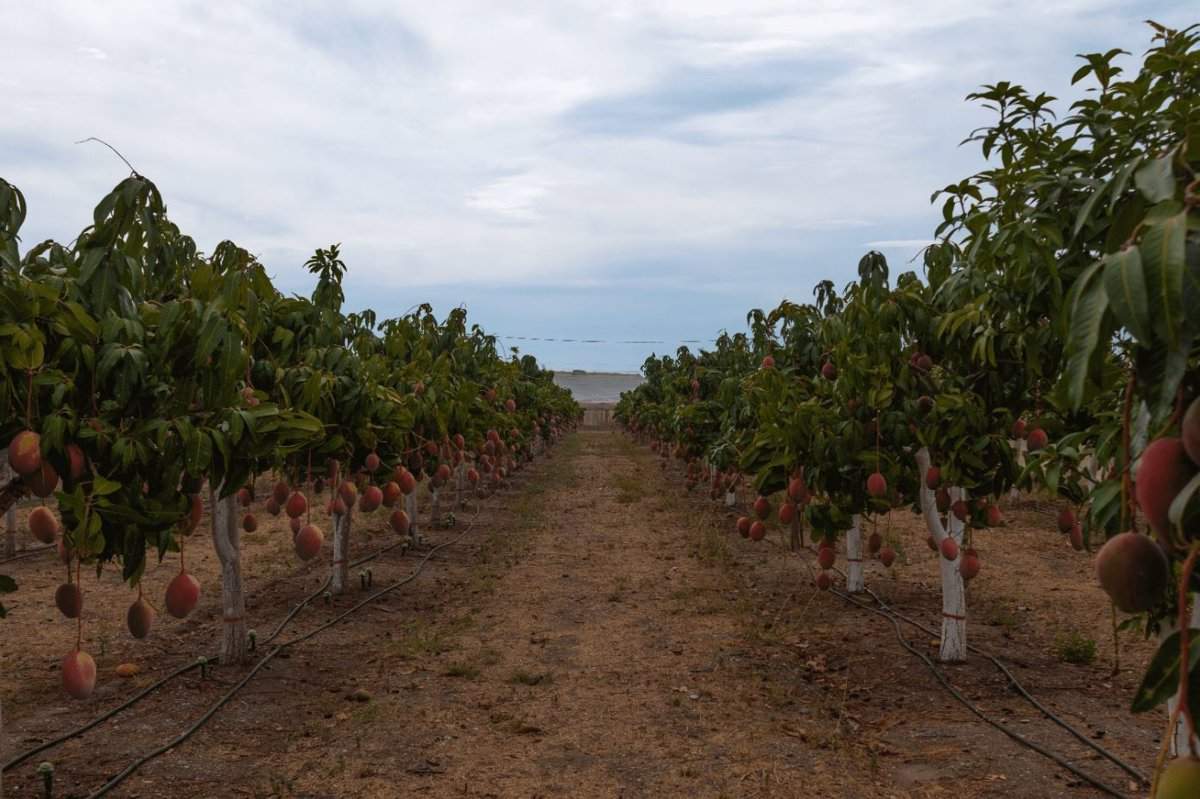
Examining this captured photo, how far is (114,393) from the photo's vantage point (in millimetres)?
3463

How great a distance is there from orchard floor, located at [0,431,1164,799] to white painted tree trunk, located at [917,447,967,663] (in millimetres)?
237

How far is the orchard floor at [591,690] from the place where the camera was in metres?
5.07

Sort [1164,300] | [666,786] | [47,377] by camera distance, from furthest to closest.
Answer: [666,786] < [47,377] < [1164,300]

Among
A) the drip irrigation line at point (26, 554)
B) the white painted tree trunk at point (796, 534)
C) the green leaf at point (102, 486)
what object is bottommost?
the drip irrigation line at point (26, 554)

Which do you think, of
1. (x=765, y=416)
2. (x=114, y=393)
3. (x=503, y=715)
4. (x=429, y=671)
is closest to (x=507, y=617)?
(x=429, y=671)

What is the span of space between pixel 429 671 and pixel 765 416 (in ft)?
10.5

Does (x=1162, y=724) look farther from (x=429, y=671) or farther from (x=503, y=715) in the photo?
(x=429, y=671)

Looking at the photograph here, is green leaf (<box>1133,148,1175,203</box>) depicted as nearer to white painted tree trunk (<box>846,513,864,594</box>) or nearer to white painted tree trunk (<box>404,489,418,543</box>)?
white painted tree trunk (<box>846,513,864,594</box>)

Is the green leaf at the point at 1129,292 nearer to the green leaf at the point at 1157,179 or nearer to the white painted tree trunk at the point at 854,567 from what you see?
the green leaf at the point at 1157,179

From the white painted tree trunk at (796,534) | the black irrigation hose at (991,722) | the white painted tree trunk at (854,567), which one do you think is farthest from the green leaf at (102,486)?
the white painted tree trunk at (796,534)

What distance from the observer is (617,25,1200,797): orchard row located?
1234 millimetres

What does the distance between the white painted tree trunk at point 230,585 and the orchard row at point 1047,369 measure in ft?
12.7

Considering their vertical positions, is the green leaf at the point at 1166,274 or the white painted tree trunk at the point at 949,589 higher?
the green leaf at the point at 1166,274

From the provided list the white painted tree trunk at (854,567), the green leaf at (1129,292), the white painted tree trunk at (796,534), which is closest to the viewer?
the green leaf at (1129,292)
